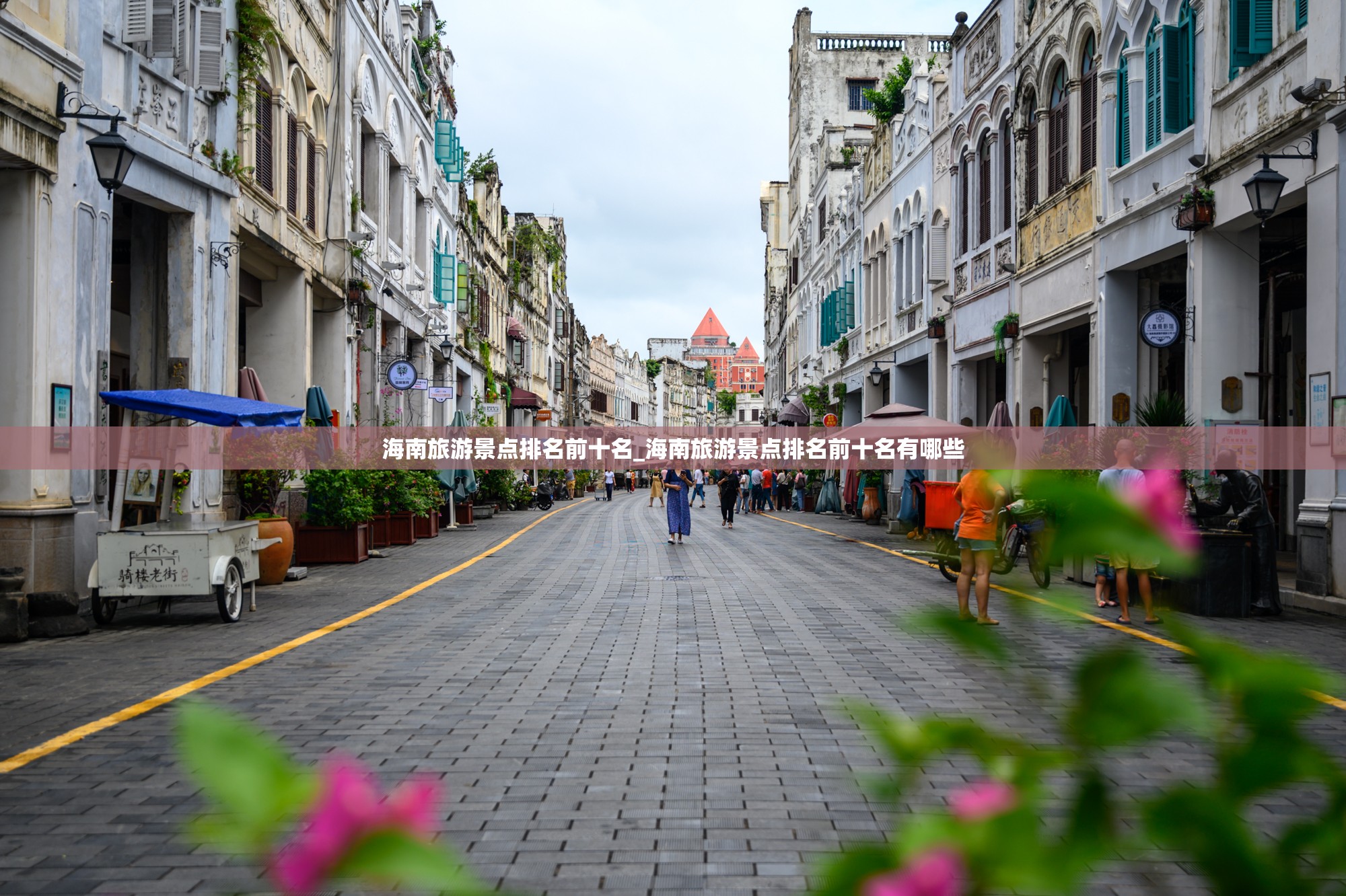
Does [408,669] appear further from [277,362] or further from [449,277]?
[449,277]

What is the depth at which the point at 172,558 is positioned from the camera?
36.1 ft

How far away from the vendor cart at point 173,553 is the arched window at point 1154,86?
13.0 m

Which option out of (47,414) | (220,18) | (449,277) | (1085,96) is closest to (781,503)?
(449,277)

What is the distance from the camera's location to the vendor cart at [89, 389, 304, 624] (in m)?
10.9

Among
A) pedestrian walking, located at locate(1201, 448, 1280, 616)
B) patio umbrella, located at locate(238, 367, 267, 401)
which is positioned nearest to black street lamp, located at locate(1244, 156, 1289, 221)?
pedestrian walking, located at locate(1201, 448, 1280, 616)

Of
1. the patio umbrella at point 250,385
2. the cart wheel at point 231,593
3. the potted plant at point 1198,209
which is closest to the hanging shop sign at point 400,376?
the patio umbrella at point 250,385

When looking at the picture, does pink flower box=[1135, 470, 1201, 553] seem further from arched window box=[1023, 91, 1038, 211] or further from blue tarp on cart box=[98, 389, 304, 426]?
arched window box=[1023, 91, 1038, 211]

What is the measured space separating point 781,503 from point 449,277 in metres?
16.7

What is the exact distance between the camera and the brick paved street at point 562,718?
434 cm

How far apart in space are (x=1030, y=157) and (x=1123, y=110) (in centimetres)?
478

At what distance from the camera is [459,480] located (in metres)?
30.5

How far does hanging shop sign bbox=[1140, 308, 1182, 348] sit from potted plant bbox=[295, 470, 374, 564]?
11.7m

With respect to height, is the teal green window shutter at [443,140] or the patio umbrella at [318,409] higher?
the teal green window shutter at [443,140]

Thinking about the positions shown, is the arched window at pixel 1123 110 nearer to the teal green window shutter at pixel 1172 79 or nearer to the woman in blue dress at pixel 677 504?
the teal green window shutter at pixel 1172 79
